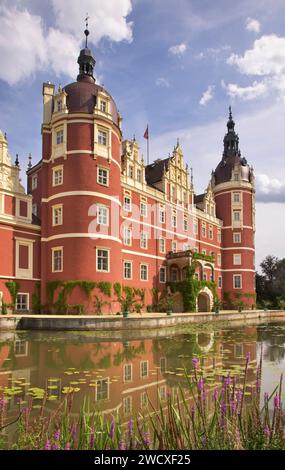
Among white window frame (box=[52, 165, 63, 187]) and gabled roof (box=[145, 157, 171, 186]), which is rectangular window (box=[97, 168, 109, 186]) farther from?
gabled roof (box=[145, 157, 171, 186])

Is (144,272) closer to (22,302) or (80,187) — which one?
(80,187)

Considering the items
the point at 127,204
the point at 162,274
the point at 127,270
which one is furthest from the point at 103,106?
the point at 162,274

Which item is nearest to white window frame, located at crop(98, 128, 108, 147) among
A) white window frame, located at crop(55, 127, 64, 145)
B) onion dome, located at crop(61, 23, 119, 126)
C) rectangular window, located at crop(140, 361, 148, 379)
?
onion dome, located at crop(61, 23, 119, 126)

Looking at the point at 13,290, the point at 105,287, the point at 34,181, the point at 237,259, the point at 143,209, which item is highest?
the point at 34,181

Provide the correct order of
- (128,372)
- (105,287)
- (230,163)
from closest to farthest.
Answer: (128,372)
(105,287)
(230,163)

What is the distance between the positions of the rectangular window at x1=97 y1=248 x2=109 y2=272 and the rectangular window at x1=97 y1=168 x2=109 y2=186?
5.38 meters

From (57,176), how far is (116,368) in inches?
855

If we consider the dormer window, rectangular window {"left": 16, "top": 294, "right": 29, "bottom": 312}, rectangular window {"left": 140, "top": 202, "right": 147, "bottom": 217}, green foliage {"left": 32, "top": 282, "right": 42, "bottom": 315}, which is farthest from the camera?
rectangular window {"left": 140, "top": 202, "right": 147, "bottom": 217}

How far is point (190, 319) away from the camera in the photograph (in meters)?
27.8

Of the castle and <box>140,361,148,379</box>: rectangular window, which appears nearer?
<box>140,361,148,379</box>: rectangular window

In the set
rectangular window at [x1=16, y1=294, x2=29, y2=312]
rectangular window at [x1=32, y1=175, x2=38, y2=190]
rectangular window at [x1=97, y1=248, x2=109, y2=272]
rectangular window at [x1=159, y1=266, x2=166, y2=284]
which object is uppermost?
rectangular window at [x1=32, y1=175, x2=38, y2=190]

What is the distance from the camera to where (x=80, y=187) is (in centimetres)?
2855

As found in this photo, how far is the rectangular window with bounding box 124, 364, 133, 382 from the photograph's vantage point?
9.34 m
